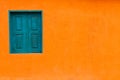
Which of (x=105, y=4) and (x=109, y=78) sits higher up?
(x=105, y=4)

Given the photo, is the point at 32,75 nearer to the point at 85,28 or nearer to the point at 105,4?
the point at 85,28

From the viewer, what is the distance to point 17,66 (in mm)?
8281

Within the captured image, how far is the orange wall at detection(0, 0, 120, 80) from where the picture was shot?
827 cm

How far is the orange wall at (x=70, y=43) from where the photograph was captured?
27.1 ft

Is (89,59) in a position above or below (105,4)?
below

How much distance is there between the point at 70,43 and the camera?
8.38 meters

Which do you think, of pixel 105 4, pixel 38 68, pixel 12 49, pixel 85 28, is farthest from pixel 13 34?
pixel 105 4

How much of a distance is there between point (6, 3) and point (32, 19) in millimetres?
746

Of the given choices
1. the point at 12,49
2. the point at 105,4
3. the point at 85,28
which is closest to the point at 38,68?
the point at 12,49

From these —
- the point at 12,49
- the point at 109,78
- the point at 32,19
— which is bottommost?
the point at 109,78

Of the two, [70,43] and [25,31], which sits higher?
[25,31]

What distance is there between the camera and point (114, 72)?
28.0 ft

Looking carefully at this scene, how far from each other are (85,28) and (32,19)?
1.34 metres

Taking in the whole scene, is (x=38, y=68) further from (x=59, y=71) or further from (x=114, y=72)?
(x=114, y=72)
